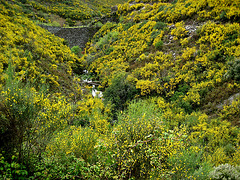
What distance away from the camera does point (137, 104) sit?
7.43 metres

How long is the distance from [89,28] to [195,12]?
1672cm

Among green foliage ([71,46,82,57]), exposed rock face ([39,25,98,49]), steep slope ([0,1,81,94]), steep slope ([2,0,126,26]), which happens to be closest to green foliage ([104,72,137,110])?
steep slope ([0,1,81,94])

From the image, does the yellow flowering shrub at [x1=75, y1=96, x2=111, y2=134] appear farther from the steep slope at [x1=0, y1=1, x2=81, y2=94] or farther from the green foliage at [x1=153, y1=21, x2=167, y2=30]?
the green foliage at [x1=153, y1=21, x2=167, y2=30]

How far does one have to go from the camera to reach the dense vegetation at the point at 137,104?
262 cm

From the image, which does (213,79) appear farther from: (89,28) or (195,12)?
(89,28)

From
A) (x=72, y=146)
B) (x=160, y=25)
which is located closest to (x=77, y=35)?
(x=160, y=25)

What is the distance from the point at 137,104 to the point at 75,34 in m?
18.5

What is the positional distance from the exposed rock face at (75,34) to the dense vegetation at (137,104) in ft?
22.2

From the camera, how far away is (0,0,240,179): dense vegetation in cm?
262

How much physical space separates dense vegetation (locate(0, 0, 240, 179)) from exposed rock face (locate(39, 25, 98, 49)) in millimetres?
6754

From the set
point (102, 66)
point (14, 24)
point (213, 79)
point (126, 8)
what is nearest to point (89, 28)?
point (126, 8)

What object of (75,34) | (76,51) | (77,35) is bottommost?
(76,51)

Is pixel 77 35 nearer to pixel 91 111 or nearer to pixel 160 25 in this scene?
pixel 160 25

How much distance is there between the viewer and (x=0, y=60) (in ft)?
21.6
